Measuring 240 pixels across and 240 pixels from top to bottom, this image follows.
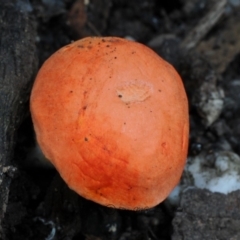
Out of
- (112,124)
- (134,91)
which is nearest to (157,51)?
(134,91)

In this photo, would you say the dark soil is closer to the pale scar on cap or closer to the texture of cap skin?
the texture of cap skin

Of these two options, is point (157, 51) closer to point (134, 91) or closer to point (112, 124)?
point (134, 91)

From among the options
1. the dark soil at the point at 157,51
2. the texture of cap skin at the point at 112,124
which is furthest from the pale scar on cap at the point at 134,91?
the dark soil at the point at 157,51

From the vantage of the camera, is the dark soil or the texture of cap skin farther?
the dark soil

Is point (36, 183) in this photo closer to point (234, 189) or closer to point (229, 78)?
point (234, 189)

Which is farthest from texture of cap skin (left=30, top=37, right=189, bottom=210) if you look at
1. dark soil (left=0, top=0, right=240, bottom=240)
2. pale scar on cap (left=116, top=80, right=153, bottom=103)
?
dark soil (left=0, top=0, right=240, bottom=240)

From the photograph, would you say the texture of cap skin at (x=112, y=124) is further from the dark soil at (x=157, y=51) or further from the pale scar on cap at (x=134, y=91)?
the dark soil at (x=157, y=51)
